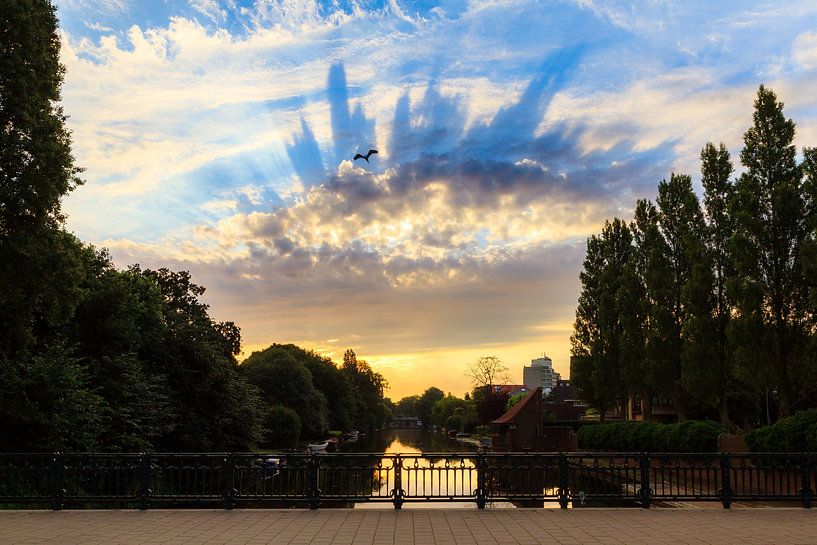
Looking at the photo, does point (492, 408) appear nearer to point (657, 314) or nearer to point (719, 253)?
point (657, 314)

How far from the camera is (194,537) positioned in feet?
38.6

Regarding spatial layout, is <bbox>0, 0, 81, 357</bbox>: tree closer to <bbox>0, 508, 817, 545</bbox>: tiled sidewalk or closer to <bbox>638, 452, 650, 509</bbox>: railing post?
<bbox>0, 508, 817, 545</bbox>: tiled sidewalk

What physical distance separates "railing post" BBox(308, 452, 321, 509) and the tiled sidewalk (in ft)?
0.98

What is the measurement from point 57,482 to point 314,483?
5.84 metres

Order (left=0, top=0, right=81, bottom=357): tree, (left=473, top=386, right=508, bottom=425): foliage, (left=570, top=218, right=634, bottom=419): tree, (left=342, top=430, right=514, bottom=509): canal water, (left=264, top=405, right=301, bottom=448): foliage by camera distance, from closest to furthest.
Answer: (left=342, top=430, right=514, bottom=509): canal water
(left=0, top=0, right=81, bottom=357): tree
(left=570, top=218, right=634, bottom=419): tree
(left=264, top=405, right=301, bottom=448): foliage
(left=473, top=386, right=508, bottom=425): foliage

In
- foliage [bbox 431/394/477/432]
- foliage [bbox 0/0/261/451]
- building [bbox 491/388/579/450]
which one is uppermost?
foliage [bbox 0/0/261/451]

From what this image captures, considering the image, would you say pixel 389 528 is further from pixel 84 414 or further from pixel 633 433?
pixel 633 433

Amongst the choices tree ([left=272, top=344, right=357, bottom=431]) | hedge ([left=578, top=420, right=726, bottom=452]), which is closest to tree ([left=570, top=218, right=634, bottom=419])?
hedge ([left=578, top=420, right=726, bottom=452])

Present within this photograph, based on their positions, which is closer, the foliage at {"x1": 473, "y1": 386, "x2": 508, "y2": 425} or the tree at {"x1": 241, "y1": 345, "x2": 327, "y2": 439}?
the tree at {"x1": 241, "y1": 345, "x2": 327, "y2": 439}

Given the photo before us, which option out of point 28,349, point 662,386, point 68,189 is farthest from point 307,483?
point 662,386

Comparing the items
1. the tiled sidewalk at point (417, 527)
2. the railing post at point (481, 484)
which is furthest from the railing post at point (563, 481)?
the railing post at point (481, 484)

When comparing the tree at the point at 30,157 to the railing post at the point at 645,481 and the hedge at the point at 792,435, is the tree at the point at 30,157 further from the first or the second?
the hedge at the point at 792,435

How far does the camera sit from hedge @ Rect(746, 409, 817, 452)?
941 inches

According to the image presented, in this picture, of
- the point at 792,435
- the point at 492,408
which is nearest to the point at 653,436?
the point at 792,435
